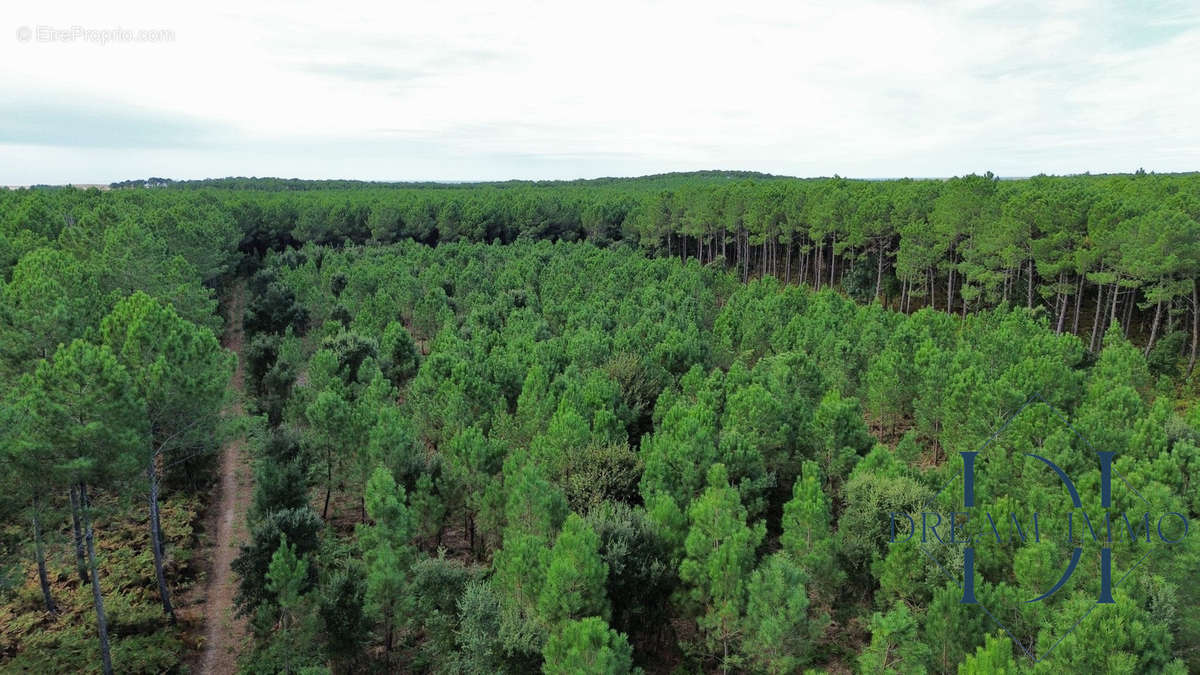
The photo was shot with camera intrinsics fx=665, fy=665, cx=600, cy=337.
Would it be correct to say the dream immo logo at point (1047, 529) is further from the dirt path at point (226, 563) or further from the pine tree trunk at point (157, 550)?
the pine tree trunk at point (157, 550)

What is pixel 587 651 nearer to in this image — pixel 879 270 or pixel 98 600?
pixel 98 600

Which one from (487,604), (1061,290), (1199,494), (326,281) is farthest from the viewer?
(326,281)

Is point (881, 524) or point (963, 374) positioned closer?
point (881, 524)

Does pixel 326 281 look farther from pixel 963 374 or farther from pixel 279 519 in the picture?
pixel 963 374

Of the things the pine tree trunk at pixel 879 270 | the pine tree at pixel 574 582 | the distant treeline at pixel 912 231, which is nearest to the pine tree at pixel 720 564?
the pine tree at pixel 574 582

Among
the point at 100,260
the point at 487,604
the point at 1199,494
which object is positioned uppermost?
the point at 100,260

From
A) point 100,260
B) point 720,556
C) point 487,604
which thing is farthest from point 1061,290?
point 100,260

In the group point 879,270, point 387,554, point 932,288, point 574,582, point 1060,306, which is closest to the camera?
point 574,582

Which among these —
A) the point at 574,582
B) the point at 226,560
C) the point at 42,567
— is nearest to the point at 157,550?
the point at 42,567
